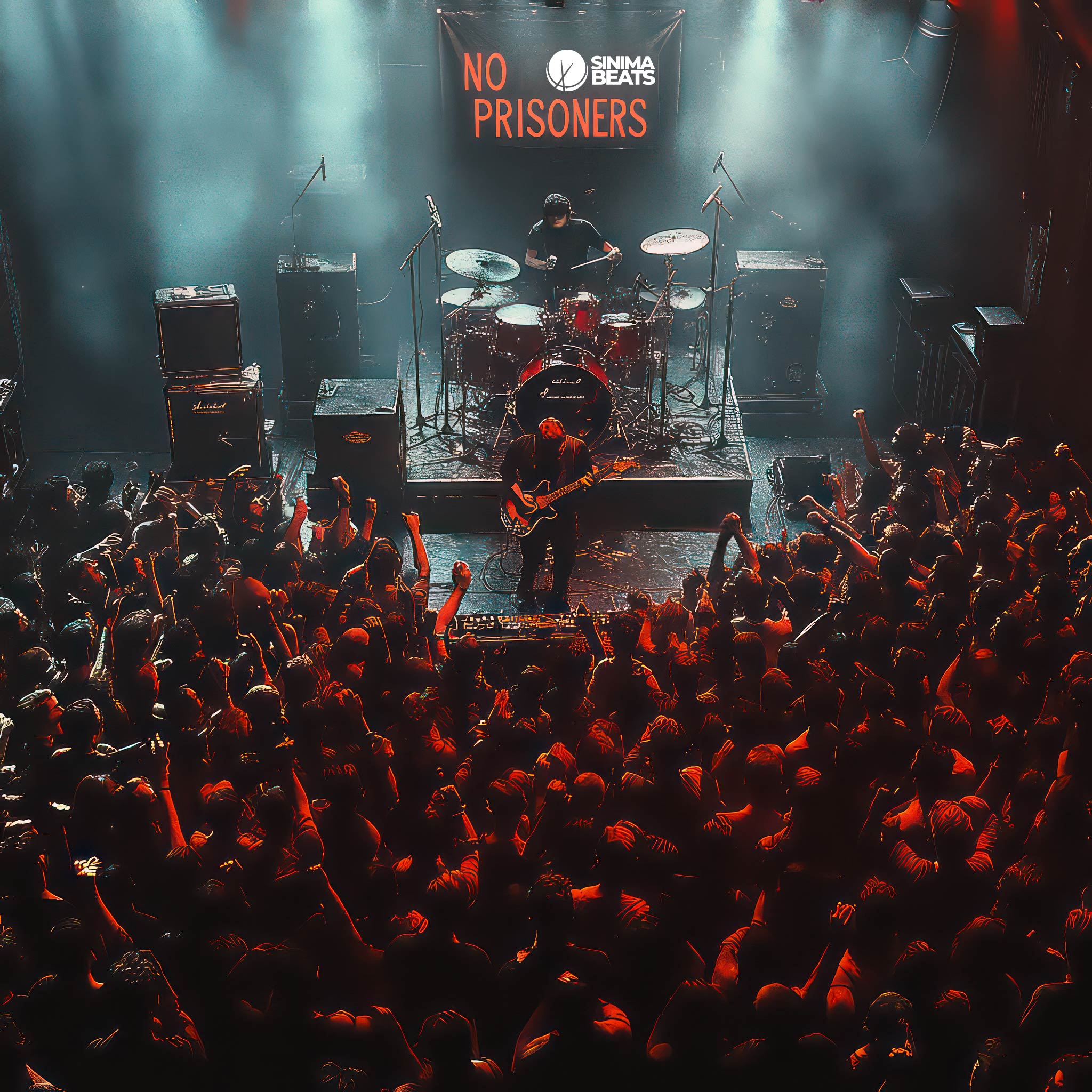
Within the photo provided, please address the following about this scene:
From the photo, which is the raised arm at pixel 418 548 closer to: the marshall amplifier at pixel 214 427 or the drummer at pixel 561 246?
the marshall amplifier at pixel 214 427

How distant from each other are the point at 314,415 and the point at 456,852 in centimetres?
547

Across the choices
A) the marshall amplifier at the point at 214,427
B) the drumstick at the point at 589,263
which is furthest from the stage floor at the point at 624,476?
the marshall amplifier at the point at 214,427

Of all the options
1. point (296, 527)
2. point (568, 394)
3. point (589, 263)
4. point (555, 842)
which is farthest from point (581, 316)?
point (555, 842)

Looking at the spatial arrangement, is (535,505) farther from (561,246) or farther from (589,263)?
(561,246)

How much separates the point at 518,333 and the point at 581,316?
0.52 metres

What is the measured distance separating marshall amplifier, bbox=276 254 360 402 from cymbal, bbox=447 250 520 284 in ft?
4.57

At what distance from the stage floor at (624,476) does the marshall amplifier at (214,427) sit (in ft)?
4.25

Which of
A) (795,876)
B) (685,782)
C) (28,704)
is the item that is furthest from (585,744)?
(28,704)

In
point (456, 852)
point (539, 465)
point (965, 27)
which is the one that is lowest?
point (539, 465)

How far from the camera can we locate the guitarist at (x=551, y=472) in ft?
24.1

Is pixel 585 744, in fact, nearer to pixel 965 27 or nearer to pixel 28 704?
pixel 28 704

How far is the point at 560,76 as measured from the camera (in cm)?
1054

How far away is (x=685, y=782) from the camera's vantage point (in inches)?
151

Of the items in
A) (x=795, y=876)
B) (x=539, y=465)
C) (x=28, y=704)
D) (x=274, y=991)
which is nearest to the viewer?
(x=274, y=991)
